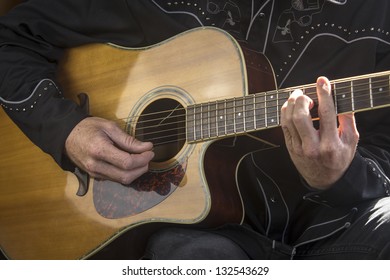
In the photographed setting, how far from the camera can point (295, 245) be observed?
121 cm

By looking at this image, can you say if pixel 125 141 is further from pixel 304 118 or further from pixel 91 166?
pixel 304 118

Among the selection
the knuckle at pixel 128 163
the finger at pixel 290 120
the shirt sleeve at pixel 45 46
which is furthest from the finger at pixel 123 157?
the finger at pixel 290 120

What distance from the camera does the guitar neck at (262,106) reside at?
1.01m

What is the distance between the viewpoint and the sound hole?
1.23m

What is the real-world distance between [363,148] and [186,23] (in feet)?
1.43

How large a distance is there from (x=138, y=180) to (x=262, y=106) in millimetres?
289

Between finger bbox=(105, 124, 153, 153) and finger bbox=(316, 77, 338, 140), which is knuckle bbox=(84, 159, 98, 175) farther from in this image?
finger bbox=(316, 77, 338, 140)

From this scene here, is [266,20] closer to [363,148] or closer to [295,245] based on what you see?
[363,148]

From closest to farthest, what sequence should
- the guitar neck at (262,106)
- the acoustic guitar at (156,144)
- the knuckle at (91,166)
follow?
the guitar neck at (262,106) → the acoustic guitar at (156,144) → the knuckle at (91,166)

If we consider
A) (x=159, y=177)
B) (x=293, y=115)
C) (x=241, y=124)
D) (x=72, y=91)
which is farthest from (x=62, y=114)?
(x=293, y=115)

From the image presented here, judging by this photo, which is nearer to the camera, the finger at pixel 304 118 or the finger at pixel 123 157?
the finger at pixel 304 118

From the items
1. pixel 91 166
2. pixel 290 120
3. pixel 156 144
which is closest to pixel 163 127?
pixel 156 144

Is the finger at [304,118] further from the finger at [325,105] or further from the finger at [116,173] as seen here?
the finger at [116,173]

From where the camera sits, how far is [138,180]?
49.7 inches
